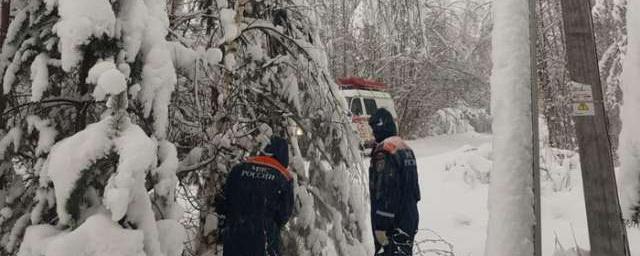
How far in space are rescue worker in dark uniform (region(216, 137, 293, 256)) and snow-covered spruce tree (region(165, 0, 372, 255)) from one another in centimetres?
17

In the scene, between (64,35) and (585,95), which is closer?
(64,35)

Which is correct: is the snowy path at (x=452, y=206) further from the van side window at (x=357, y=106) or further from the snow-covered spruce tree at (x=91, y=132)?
the snow-covered spruce tree at (x=91, y=132)

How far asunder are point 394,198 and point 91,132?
3340 mm

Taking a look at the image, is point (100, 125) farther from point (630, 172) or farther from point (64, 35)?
point (630, 172)

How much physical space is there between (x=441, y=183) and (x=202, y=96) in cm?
786

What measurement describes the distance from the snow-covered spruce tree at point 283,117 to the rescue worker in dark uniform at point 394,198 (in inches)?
16.4

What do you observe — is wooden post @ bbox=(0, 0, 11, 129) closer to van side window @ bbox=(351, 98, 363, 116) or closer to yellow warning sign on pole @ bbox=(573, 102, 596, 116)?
yellow warning sign on pole @ bbox=(573, 102, 596, 116)

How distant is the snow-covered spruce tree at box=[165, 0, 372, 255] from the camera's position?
3.72 meters

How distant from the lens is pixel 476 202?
9.28 m

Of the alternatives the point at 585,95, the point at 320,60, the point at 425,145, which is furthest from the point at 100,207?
the point at 425,145

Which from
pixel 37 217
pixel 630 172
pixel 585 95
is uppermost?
pixel 585 95

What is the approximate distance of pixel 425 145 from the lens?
1956 centimetres

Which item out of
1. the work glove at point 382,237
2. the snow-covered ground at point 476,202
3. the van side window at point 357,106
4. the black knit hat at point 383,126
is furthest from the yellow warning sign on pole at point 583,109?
the van side window at point 357,106

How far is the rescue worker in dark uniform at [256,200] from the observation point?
3.60 meters
